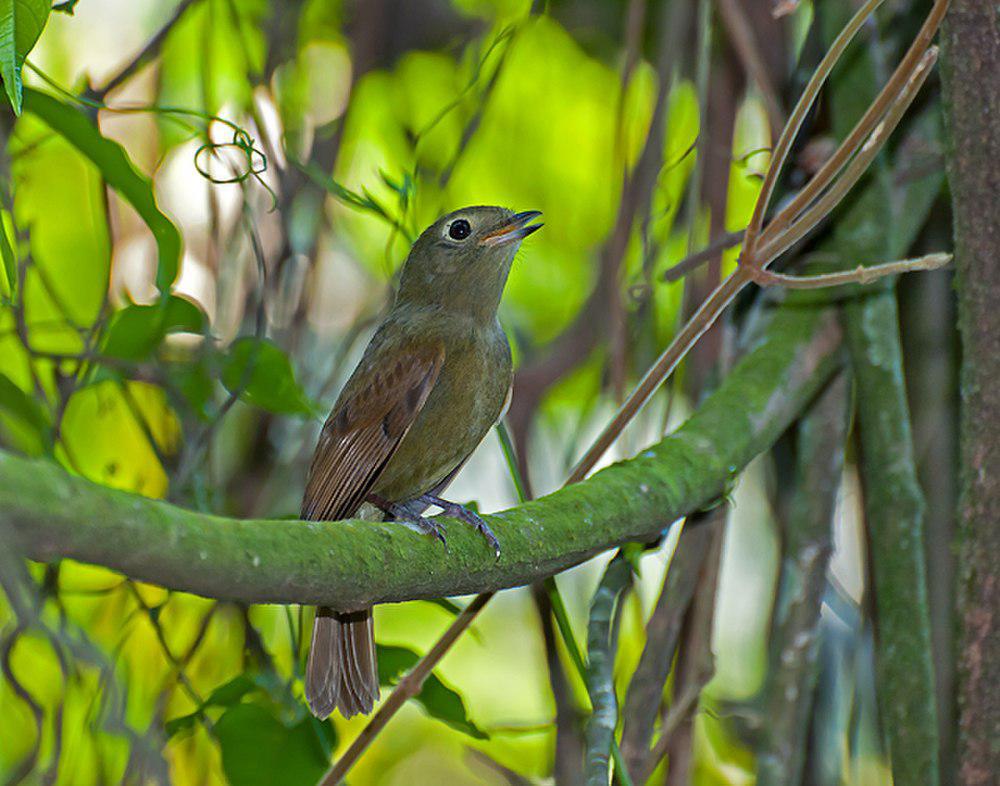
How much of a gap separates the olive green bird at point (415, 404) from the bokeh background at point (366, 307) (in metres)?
0.12

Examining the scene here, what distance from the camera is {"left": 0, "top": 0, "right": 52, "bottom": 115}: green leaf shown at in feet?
5.91

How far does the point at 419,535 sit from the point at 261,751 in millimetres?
837

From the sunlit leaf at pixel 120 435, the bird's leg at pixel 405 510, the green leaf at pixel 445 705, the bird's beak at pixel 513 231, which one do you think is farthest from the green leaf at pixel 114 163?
the sunlit leaf at pixel 120 435

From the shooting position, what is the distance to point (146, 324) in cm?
263

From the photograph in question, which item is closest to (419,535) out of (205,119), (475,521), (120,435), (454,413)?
(475,521)

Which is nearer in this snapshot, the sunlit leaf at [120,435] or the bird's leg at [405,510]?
the bird's leg at [405,510]

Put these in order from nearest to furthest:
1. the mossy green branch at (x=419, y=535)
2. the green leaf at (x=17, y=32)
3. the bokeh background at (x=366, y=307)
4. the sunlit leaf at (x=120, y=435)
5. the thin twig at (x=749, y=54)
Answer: the mossy green branch at (x=419, y=535) < the green leaf at (x=17, y=32) < the bokeh background at (x=366, y=307) < the thin twig at (x=749, y=54) < the sunlit leaf at (x=120, y=435)

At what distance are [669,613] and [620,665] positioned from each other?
3.21 feet

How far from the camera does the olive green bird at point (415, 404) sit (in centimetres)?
281

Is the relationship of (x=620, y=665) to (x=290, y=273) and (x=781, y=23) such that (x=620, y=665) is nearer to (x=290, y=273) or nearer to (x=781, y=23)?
(x=290, y=273)

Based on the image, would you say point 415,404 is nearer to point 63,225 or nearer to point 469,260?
point 469,260

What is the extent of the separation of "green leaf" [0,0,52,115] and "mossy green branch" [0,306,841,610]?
0.74 m

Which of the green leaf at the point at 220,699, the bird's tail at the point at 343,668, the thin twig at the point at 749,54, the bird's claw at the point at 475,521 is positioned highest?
the thin twig at the point at 749,54

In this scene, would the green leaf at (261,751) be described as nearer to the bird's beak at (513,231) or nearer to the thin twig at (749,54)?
the bird's beak at (513,231)
